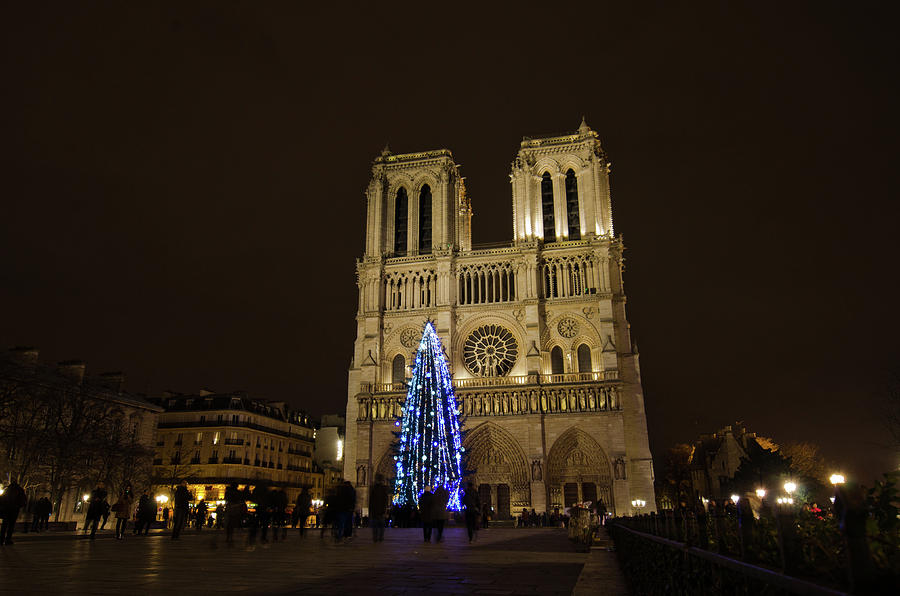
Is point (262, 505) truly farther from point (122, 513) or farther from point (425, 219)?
point (425, 219)

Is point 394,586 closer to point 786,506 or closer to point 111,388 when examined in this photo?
point 786,506

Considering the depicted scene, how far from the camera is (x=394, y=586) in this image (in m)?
5.42

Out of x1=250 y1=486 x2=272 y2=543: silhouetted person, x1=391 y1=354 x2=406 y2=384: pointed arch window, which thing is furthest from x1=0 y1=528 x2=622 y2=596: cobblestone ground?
x1=391 y1=354 x2=406 y2=384: pointed arch window

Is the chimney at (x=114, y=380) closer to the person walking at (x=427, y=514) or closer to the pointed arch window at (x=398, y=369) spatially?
the pointed arch window at (x=398, y=369)

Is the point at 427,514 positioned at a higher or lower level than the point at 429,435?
lower

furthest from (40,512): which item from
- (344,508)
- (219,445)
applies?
(219,445)

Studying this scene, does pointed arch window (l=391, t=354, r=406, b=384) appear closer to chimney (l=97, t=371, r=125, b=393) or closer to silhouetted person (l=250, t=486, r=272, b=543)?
chimney (l=97, t=371, r=125, b=393)

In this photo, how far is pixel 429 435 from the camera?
2978 cm

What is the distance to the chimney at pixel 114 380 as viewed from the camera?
3616 cm

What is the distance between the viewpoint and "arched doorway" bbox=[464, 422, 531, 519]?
3653cm

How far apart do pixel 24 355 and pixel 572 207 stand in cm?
3244

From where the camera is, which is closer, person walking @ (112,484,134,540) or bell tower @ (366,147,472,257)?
person walking @ (112,484,134,540)

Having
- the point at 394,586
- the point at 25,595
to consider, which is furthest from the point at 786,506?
the point at 25,595

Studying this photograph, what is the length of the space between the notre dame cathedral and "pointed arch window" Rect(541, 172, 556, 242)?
0.11 meters
